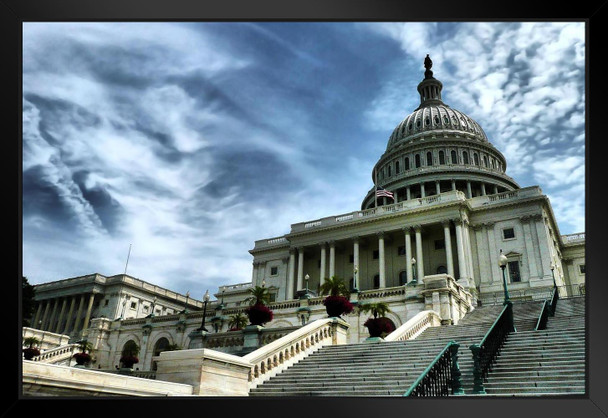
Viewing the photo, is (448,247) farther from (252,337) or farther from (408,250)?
(252,337)

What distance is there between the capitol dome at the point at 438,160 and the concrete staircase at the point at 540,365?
5322 centimetres

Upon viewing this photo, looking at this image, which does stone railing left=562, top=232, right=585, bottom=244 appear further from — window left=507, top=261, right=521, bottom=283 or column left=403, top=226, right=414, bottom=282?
column left=403, top=226, right=414, bottom=282

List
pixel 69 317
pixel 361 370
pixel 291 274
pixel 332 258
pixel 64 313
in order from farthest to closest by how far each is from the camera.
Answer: pixel 64 313, pixel 69 317, pixel 291 274, pixel 332 258, pixel 361 370

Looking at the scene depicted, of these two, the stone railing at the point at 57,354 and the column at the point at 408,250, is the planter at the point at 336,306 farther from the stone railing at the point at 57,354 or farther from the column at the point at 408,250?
the column at the point at 408,250

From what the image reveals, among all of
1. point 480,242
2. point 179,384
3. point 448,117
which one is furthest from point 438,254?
point 179,384

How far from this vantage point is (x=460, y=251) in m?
49.0

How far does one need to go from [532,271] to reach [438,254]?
9930 mm

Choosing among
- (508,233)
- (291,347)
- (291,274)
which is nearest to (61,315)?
(291,274)

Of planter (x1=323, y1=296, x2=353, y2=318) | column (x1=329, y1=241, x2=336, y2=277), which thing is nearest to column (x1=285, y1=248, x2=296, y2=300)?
column (x1=329, y1=241, x2=336, y2=277)

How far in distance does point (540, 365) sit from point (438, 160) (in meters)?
67.8

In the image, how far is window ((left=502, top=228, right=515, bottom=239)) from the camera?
49.7 metres

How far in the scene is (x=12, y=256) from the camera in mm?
7574

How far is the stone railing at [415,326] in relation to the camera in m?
19.2

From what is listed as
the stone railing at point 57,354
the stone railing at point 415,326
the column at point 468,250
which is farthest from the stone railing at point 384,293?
the stone railing at point 57,354
